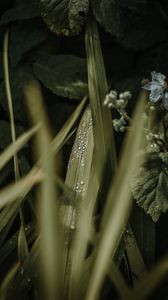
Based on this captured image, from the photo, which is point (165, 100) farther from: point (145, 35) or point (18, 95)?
point (18, 95)

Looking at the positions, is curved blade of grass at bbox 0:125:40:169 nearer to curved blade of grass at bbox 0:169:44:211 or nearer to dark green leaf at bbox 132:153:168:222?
curved blade of grass at bbox 0:169:44:211

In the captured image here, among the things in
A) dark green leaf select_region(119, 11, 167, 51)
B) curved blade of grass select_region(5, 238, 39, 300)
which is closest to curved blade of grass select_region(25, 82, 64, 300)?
curved blade of grass select_region(5, 238, 39, 300)

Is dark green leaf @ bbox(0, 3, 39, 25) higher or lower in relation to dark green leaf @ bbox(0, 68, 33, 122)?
higher

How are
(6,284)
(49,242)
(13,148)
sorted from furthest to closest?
(13,148) → (6,284) → (49,242)

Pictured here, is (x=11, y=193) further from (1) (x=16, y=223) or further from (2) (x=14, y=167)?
(1) (x=16, y=223)

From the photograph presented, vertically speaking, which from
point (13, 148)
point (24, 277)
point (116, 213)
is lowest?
point (24, 277)

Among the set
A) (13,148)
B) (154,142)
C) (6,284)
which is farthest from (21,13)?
(6,284)
